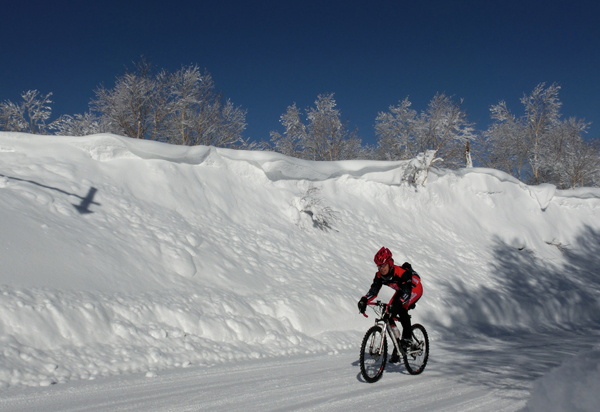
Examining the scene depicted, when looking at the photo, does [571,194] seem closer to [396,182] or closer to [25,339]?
[396,182]

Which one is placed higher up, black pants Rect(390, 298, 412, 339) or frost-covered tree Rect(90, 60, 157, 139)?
frost-covered tree Rect(90, 60, 157, 139)

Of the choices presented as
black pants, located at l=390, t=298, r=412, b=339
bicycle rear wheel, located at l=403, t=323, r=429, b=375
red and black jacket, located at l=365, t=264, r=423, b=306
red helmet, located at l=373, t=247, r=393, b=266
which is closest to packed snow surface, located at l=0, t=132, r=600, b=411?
bicycle rear wheel, located at l=403, t=323, r=429, b=375

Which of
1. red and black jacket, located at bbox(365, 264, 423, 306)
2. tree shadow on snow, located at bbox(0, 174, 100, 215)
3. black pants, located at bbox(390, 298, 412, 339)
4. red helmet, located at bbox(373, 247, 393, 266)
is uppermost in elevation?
tree shadow on snow, located at bbox(0, 174, 100, 215)

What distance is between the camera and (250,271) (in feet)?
31.1

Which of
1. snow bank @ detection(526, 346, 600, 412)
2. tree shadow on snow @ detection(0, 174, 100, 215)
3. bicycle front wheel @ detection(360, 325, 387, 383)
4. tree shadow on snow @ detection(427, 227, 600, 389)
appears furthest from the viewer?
tree shadow on snow @ detection(0, 174, 100, 215)

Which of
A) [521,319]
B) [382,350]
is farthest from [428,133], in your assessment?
[382,350]

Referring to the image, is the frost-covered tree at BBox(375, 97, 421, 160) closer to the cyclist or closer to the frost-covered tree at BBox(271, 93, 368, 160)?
the frost-covered tree at BBox(271, 93, 368, 160)

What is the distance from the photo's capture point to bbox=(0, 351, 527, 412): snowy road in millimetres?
4059

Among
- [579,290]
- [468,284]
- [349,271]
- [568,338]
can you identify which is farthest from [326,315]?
[579,290]

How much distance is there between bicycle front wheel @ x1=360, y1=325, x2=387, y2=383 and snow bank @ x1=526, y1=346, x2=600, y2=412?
172cm

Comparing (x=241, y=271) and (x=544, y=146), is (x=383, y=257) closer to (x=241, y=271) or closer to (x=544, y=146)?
(x=241, y=271)

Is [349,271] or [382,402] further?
Answer: [349,271]

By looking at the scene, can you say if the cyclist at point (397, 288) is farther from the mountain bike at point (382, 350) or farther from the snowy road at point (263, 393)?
the snowy road at point (263, 393)

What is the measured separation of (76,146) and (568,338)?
43.9 ft
